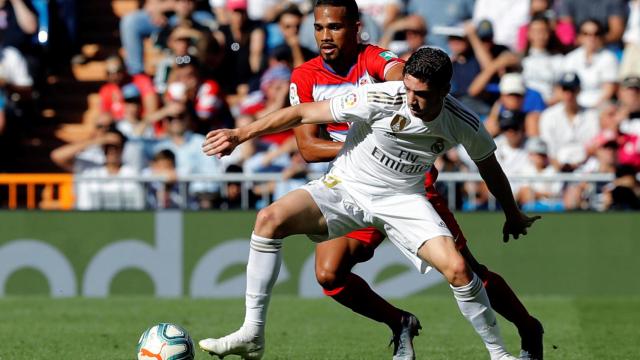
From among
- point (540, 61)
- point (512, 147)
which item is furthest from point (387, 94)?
point (540, 61)

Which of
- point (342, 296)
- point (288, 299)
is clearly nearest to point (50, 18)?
point (288, 299)

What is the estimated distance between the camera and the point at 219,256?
46.5ft

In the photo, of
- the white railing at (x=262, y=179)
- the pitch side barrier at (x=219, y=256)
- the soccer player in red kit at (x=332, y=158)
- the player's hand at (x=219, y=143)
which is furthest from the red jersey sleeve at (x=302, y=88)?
the pitch side barrier at (x=219, y=256)

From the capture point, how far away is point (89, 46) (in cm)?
1878

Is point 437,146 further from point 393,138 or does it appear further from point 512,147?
point 512,147

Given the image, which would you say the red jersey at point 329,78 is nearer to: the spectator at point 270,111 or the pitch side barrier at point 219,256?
the pitch side barrier at point 219,256

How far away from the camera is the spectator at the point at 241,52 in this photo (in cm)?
1662

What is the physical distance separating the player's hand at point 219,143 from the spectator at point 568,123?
825cm

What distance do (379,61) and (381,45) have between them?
808 centimetres

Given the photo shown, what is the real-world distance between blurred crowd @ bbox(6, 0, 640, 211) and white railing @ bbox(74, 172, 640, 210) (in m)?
0.07

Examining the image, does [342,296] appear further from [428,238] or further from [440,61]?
[440,61]

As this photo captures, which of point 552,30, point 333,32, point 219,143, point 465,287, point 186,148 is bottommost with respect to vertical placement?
point 186,148

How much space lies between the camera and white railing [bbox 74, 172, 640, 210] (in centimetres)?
1362

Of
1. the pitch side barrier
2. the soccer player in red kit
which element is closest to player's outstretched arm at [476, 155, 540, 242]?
the soccer player in red kit
